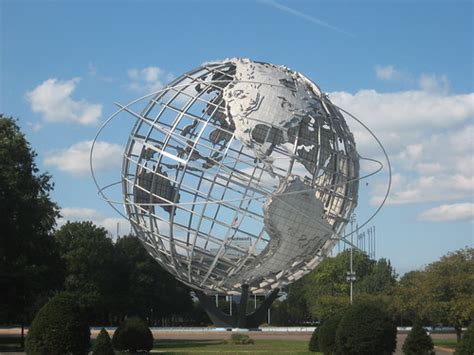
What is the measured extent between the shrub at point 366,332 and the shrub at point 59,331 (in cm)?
617

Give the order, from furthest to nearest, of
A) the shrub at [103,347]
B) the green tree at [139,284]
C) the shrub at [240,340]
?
the green tree at [139,284] < the shrub at [240,340] < the shrub at [103,347]

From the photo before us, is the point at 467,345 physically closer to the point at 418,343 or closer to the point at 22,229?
the point at 418,343

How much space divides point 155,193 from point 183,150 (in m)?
2.27

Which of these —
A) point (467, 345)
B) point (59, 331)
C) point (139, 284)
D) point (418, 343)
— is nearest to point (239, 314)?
point (418, 343)

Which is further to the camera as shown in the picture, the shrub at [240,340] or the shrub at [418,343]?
the shrub at [240,340]

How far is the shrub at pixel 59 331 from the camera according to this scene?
56.5ft

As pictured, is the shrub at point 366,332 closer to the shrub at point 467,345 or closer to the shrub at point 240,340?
the shrub at point 467,345

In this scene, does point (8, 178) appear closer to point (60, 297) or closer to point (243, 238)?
point (243, 238)

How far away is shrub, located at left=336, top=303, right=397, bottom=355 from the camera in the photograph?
17719mm

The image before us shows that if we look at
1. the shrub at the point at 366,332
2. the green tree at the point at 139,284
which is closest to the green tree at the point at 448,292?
the shrub at the point at 366,332

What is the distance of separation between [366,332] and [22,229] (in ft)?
60.3

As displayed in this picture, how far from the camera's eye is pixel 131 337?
80.9ft

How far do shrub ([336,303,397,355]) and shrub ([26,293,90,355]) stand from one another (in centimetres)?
617

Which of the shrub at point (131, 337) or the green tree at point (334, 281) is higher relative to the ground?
the green tree at point (334, 281)
